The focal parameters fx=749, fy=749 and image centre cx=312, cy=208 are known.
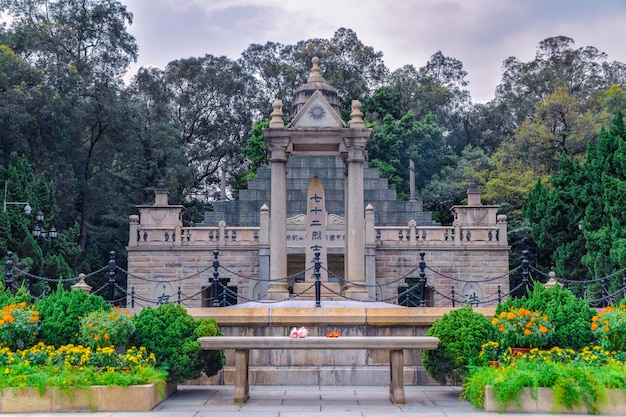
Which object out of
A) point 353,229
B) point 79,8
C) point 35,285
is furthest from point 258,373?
point 79,8

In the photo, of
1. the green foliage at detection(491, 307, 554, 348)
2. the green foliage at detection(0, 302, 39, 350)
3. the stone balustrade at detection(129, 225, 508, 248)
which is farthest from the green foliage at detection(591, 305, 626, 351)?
the stone balustrade at detection(129, 225, 508, 248)

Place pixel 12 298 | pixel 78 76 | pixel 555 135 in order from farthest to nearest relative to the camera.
Result: pixel 555 135 < pixel 78 76 < pixel 12 298

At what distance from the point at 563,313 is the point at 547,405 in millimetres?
1890

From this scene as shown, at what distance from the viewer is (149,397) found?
28.3ft

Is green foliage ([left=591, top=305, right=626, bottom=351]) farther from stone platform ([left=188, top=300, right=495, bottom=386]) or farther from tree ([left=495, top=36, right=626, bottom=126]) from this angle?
tree ([left=495, top=36, right=626, bottom=126])

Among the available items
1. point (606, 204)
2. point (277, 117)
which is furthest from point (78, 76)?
point (606, 204)

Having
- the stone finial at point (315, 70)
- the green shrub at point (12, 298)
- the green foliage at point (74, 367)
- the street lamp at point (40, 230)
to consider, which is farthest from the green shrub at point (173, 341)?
the street lamp at point (40, 230)

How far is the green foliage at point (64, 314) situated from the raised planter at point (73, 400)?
1336 mm

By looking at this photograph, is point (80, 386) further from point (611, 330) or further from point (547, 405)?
point (611, 330)

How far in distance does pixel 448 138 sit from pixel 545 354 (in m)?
51.1

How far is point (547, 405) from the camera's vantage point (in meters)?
8.42

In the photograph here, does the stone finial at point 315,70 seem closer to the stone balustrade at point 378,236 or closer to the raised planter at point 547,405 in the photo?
the stone balustrade at point 378,236

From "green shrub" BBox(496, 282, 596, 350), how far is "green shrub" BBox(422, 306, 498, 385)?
0.63 m

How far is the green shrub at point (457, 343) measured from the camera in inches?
368
